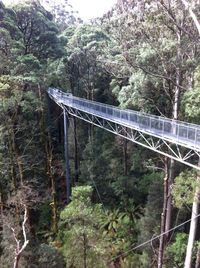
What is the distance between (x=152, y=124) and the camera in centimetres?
1113

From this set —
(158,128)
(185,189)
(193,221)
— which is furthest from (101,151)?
(185,189)

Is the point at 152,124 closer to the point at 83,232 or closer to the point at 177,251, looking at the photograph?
the point at 83,232

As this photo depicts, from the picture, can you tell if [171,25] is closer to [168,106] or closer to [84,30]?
[168,106]

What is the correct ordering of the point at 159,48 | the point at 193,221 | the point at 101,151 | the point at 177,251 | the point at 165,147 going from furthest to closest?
the point at 101,151
the point at 165,147
the point at 177,251
the point at 159,48
the point at 193,221

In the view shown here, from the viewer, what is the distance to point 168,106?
1327 centimetres

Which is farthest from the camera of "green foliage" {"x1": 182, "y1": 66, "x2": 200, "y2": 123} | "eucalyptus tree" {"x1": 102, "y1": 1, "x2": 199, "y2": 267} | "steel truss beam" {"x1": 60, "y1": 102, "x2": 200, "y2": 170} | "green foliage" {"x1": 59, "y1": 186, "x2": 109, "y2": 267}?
"green foliage" {"x1": 59, "y1": 186, "x2": 109, "y2": 267}

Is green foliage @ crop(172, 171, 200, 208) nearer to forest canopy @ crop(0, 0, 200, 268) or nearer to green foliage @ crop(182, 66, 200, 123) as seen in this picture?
forest canopy @ crop(0, 0, 200, 268)

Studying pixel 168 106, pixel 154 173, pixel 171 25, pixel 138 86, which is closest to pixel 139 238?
pixel 154 173

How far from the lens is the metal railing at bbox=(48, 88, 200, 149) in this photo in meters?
9.16

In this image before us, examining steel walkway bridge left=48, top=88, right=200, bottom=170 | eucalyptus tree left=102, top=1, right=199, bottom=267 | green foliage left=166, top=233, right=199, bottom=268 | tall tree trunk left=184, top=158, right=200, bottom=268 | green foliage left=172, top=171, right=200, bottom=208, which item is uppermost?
eucalyptus tree left=102, top=1, right=199, bottom=267

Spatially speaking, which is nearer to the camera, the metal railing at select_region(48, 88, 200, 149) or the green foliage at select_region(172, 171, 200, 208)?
the metal railing at select_region(48, 88, 200, 149)

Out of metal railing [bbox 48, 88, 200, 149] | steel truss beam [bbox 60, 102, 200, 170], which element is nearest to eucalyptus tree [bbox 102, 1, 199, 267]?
metal railing [bbox 48, 88, 200, 149]

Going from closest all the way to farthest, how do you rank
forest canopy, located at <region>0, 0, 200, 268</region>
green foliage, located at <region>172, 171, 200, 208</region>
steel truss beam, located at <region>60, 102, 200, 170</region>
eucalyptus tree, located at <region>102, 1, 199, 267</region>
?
1. green foliage, located at <region>172, 171, 200, 208</region>
2. steel truss beam, located at <region>60, 102, 200, 170</region>
3. eucalyptus tree, located at <region>102, 1, 199, 267</region>
4. forest canopy, located at <region>0, 0, 200, 268</region>

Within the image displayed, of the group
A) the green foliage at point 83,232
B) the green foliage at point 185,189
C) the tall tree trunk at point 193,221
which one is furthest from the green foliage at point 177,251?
the green foliage at point 185,189
